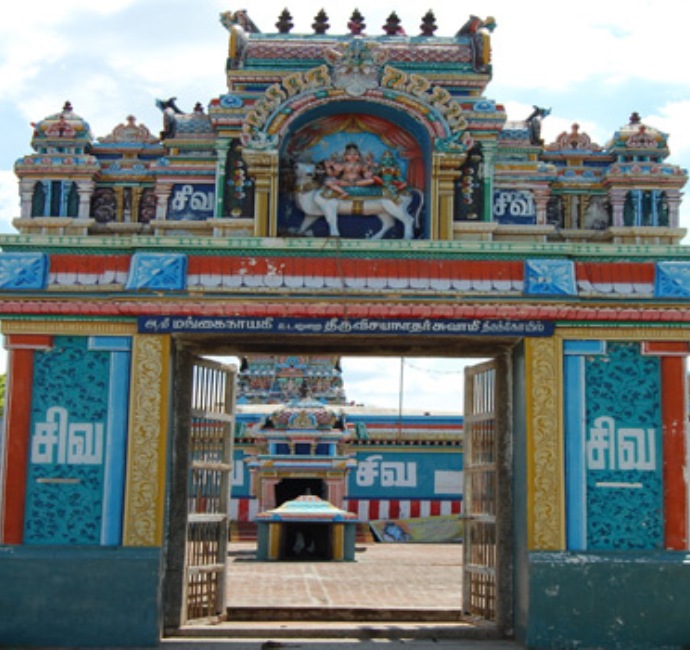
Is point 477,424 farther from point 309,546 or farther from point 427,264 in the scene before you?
point 309,546

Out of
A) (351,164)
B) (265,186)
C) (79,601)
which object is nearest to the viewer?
(79,601)

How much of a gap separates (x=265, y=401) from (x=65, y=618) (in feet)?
75.7

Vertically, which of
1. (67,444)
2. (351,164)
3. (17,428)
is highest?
(351,164)

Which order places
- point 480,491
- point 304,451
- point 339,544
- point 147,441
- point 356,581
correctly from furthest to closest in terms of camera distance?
1. point 304,451
2. point 339,544
3. point 356,581
4. point 480,491
5. point 147,441

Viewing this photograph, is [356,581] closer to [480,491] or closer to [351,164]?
[480,491]

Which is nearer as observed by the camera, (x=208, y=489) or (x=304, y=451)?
(x=208, y=489)

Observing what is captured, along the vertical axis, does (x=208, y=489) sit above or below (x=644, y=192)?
below

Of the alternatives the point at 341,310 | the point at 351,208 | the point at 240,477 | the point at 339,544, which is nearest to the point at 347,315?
the point at 341,310

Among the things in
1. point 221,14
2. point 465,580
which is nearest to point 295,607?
point 465,580

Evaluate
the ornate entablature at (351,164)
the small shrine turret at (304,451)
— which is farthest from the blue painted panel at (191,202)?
the small shrine turret at (304,451)

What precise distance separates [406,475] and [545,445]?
64.9 ft

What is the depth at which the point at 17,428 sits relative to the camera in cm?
1031

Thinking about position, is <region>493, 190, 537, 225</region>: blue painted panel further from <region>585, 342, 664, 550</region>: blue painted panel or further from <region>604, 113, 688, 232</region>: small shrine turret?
<region>585, 342, 664, 550</region>: blue painted panel

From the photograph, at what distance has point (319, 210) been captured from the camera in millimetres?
11312
